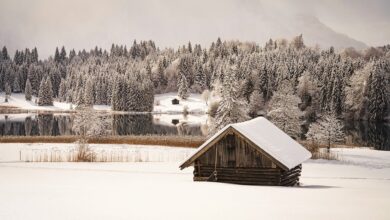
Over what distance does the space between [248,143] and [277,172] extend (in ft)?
→ 7.50

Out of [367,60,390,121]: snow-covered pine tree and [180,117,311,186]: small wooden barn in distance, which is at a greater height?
[367,60,390,121]: snow-covered pine tree

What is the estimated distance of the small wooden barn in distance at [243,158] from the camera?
25.6m

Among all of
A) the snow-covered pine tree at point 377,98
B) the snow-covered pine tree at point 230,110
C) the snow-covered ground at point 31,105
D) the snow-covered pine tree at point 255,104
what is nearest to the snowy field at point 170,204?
the snow-covered pine tree at point 230,110

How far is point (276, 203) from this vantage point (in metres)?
15.1

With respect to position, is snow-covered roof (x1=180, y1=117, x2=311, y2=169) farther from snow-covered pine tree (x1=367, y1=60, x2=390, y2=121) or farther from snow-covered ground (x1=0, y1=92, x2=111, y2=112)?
snow-covered ground (x1=0, y1=92, x2=111, y2=112)

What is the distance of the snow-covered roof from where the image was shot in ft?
83.6

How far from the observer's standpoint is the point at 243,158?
26375 mm

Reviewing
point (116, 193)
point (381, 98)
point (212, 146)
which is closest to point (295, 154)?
point (212, 146)

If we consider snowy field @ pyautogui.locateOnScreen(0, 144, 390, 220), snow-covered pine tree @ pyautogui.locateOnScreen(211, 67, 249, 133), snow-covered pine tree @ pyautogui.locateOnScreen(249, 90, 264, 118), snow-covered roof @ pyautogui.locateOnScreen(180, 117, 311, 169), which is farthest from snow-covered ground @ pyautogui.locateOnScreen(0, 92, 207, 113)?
snowy field @ pyautogui.locateOnScreen(0, 144, 390, 220)

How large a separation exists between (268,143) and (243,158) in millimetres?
1654

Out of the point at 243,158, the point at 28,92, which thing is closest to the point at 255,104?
the point at 28,92

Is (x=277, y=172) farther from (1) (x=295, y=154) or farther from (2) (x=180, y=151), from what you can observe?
(2) (x=180, y=151)

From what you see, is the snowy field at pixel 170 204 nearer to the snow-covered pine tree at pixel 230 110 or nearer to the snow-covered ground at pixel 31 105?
the snow-covered pine tree at pixel 230 110

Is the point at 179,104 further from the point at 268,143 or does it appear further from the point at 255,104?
the point at 268,143
